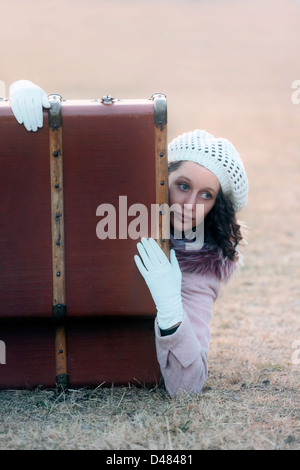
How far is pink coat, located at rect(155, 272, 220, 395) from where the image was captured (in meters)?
2.63

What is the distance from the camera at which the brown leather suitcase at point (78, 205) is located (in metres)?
2.56

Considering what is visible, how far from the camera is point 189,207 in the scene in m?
2.79

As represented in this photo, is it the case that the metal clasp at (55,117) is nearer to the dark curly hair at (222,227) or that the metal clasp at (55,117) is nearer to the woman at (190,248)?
the woman at (190,248)

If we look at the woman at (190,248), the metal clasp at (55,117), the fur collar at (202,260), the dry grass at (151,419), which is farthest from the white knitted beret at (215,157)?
the dry grass at (151,419)

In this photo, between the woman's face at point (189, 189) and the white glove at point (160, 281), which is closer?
the white glove at point (160, 281)

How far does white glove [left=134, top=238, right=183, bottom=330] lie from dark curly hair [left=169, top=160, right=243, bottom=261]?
44cm

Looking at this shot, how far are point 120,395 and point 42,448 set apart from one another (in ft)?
1.91

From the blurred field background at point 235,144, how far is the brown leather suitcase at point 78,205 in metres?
0.39

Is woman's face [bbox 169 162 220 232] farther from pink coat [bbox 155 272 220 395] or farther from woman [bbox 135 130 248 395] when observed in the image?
pink coat [bbox 155 272 220 395]

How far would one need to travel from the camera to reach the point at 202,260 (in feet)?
9.59

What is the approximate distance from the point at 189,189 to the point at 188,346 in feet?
2.12

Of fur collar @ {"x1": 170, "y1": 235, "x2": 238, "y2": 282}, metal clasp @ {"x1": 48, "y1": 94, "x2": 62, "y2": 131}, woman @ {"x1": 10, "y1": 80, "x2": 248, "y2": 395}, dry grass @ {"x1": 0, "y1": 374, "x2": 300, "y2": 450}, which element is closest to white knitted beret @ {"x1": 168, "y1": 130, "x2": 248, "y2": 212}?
woman @ {"x1": 10, "y1": 80, "x2": 248, "y2": 395}

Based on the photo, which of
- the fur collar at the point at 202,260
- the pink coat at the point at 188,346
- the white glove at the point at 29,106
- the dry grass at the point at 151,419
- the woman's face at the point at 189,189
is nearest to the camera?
the dry grass at the point at 151,419

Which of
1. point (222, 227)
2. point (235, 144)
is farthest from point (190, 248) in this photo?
point (235, 144)
